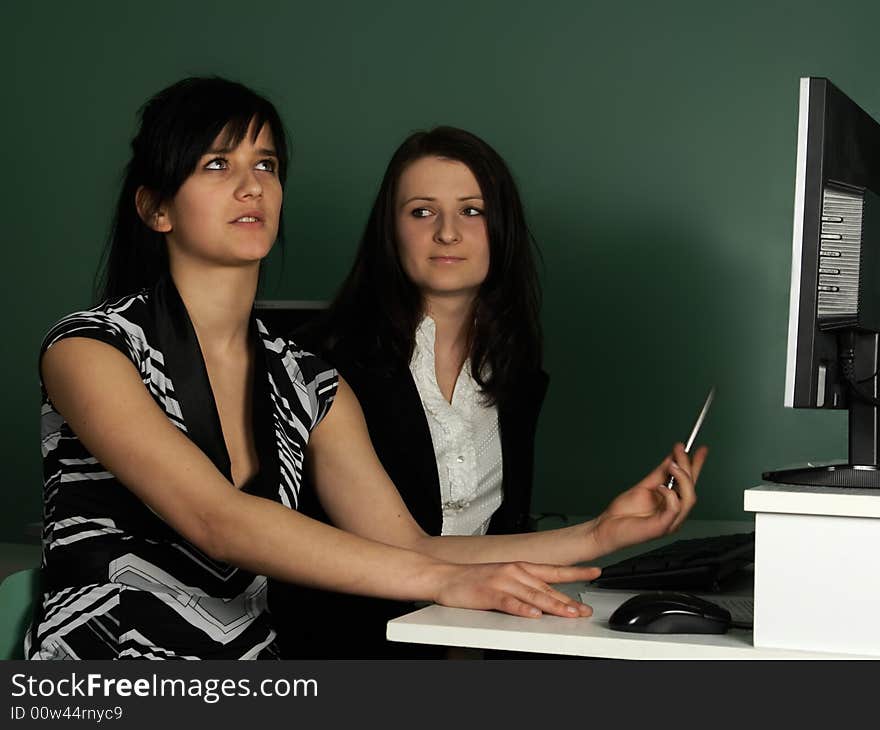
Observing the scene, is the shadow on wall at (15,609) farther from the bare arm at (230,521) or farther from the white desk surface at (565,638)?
the white desk surface at (565,638)

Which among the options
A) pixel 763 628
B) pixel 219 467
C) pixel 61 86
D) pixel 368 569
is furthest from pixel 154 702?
pixel 61 86

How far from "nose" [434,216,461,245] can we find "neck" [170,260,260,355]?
584 mm

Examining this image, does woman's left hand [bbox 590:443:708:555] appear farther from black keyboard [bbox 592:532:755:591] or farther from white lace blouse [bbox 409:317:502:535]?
white lace blouse [bbox 409:317:502:535]

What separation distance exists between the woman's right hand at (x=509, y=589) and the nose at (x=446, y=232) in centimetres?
95

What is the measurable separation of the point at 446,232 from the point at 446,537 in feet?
2.23

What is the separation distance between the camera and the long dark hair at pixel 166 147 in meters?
1.77

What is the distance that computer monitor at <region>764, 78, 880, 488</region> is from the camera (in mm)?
1386

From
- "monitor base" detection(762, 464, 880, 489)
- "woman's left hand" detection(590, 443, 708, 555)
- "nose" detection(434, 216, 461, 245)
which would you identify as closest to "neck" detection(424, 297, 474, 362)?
"nose" detection(434, 216, 461, 245)

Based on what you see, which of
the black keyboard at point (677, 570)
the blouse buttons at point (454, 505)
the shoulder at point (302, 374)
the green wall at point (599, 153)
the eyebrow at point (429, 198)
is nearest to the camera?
the black keyboard at point (677, 570)

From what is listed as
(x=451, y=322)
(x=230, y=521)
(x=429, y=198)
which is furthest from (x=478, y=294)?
(x=230, y=521)

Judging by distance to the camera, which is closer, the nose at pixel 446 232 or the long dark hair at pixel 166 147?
the long dark hair at pixel 166 147

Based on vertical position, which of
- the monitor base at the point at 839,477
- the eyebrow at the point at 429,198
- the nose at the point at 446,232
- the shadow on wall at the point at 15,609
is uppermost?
the eyebrow at the point at 429,198

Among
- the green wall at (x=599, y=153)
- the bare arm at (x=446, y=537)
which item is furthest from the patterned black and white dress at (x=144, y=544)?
the green wall at (x=599, y=153)

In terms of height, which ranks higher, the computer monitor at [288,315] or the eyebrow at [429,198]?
the eyebrow at [429,198]
